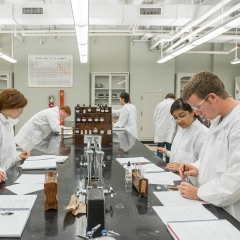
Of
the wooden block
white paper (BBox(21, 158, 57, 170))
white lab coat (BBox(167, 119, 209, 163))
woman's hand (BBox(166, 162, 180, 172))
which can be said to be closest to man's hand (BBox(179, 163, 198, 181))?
woman's hand (BBox(166, 162, 180, 172))

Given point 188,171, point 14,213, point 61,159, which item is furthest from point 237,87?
point 14,213

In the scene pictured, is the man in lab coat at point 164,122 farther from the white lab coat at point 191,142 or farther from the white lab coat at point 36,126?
the white lab coat at point 191,142

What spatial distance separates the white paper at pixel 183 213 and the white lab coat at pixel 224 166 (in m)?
0.08

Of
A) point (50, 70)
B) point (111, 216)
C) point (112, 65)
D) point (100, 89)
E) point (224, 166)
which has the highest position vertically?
point (112, 65)

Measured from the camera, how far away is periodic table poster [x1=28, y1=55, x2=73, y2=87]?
760 centimetres

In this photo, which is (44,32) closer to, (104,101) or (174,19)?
(104,101)

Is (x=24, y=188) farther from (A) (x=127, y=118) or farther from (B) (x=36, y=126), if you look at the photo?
(A) (x=127, y=118)

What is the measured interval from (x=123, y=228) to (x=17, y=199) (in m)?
0.64

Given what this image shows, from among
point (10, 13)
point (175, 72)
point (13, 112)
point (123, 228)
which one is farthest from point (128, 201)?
point (175, 72)

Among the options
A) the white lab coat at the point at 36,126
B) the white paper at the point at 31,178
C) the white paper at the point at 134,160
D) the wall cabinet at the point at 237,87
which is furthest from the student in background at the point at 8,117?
the wall cabinet at the point at 237,87

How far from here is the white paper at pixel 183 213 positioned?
122cm

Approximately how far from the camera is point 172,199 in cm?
145

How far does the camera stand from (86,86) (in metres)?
7.72

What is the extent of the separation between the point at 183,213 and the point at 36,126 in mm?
3402
